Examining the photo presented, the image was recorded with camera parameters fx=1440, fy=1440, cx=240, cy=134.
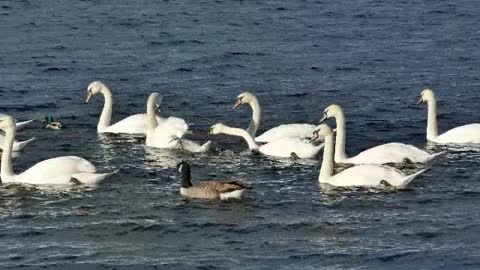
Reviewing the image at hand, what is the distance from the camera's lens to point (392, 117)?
2705 centimetres

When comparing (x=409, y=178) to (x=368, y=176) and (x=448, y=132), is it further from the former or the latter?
(x=448, y=132)

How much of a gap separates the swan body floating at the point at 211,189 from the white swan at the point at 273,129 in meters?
4.01

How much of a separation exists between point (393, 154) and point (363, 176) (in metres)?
1.66

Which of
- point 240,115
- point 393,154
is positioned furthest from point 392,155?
point 240,115

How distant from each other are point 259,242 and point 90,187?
166 inches

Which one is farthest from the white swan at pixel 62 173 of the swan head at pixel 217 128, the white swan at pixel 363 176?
the white swan at pixel 363 176

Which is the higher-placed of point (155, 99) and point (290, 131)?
point (155, 99)

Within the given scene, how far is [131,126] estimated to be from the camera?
2628 cm

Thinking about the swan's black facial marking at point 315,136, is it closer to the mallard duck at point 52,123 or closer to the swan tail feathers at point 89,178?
the swan tail feathers at point 89,178

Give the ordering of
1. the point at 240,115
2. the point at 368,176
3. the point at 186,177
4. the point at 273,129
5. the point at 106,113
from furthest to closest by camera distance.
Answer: the point at 240,115 < the point at 106,113 < the point at 273,129 < the point at 368,176 < the point at 186,177

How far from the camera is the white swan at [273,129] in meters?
24.9

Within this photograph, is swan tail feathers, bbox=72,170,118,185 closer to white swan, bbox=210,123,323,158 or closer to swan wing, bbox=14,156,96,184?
swan wing, bbox=14,156,96,184

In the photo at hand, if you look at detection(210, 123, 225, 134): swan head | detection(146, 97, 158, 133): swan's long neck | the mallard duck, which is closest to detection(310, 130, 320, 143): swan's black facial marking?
detection(210, 123, 225, 134): swan head

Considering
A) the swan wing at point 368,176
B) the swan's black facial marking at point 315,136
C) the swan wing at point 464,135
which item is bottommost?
the swan wing at point 368,176
